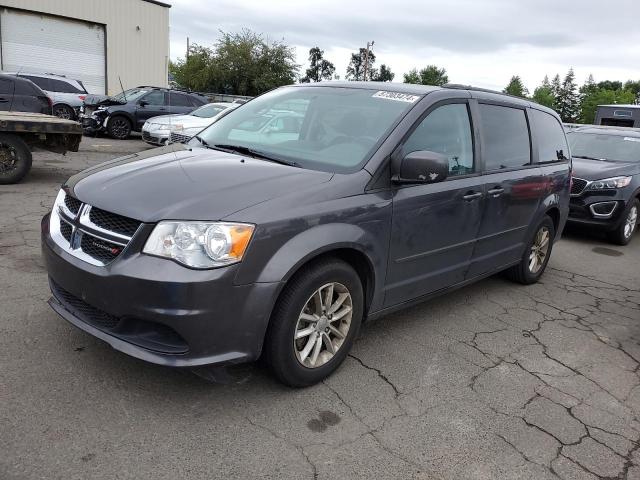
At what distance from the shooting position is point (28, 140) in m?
8.19

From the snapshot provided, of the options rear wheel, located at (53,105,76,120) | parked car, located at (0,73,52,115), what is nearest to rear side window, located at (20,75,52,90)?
rear wheel, located at (53,105,76,120)

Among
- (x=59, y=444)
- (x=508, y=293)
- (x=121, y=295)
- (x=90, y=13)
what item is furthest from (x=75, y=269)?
(x=90, y=13)

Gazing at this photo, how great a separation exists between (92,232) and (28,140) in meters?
6.44

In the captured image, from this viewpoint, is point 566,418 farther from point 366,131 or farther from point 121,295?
point 121,295

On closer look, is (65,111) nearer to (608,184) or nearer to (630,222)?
(608,184)

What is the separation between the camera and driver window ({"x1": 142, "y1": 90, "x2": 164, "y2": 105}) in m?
16.4

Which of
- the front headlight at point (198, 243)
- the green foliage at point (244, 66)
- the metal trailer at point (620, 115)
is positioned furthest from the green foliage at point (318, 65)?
the front headlight at point (198, 243)

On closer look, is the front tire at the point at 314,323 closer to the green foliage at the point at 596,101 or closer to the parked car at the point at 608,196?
the parked car at the point at 608,196

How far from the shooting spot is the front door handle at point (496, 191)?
13.9ft

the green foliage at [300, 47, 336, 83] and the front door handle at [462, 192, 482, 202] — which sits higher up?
the green foliage at [300, 47, 336, 83]

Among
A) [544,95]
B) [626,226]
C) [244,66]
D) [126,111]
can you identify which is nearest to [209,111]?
[126,111]

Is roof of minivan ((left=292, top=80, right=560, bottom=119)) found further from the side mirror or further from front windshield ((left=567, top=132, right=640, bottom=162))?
front windshield ((left=567, top=132, right=640, bottom=162))

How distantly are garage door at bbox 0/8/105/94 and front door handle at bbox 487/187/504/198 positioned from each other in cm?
2470

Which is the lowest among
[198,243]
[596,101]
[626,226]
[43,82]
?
[626,226]
